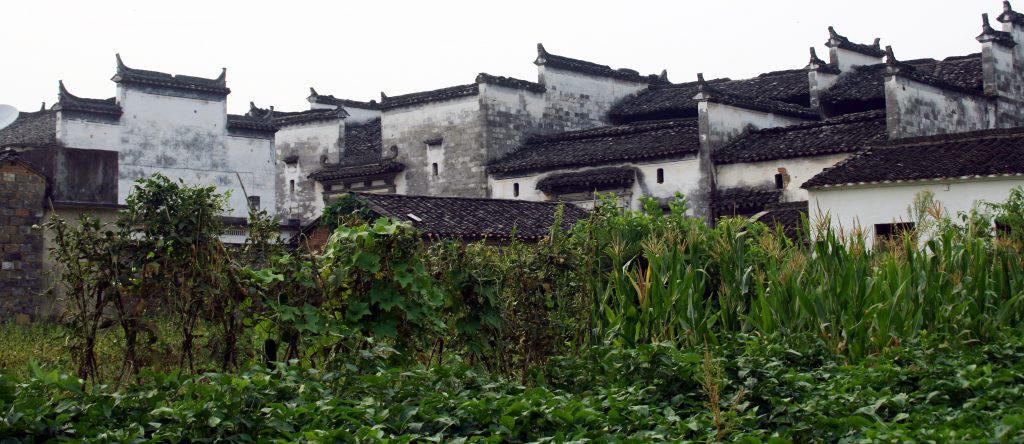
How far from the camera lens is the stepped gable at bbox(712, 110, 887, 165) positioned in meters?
24.2

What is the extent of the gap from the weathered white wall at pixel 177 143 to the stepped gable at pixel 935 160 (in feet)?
48.1

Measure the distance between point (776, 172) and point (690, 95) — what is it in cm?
566

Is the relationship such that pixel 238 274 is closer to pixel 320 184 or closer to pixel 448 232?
pixel 448 232

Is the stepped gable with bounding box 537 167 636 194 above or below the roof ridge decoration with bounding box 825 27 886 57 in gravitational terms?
below

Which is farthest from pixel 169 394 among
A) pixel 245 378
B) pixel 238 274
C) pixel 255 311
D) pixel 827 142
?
pixel 827 142

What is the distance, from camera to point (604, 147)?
27906 mm

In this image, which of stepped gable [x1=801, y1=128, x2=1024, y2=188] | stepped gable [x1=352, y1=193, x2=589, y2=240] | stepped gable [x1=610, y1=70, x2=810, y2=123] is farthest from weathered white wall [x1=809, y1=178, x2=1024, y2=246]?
stepped gable [x1=610, y1=70, x2=810, y2=123]

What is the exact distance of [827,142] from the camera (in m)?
24.5

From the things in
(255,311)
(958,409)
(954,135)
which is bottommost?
(958,409)

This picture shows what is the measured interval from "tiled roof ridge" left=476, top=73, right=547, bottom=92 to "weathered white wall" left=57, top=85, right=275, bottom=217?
6.55 meters

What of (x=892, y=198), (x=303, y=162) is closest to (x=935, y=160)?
(x=892, y=198)

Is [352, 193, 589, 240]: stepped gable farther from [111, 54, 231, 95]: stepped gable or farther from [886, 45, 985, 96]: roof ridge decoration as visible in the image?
[111, 54, 231, 95]: stepped gable

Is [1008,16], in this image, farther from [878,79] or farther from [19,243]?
[19,243]

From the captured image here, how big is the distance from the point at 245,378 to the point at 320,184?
26.6 metres
